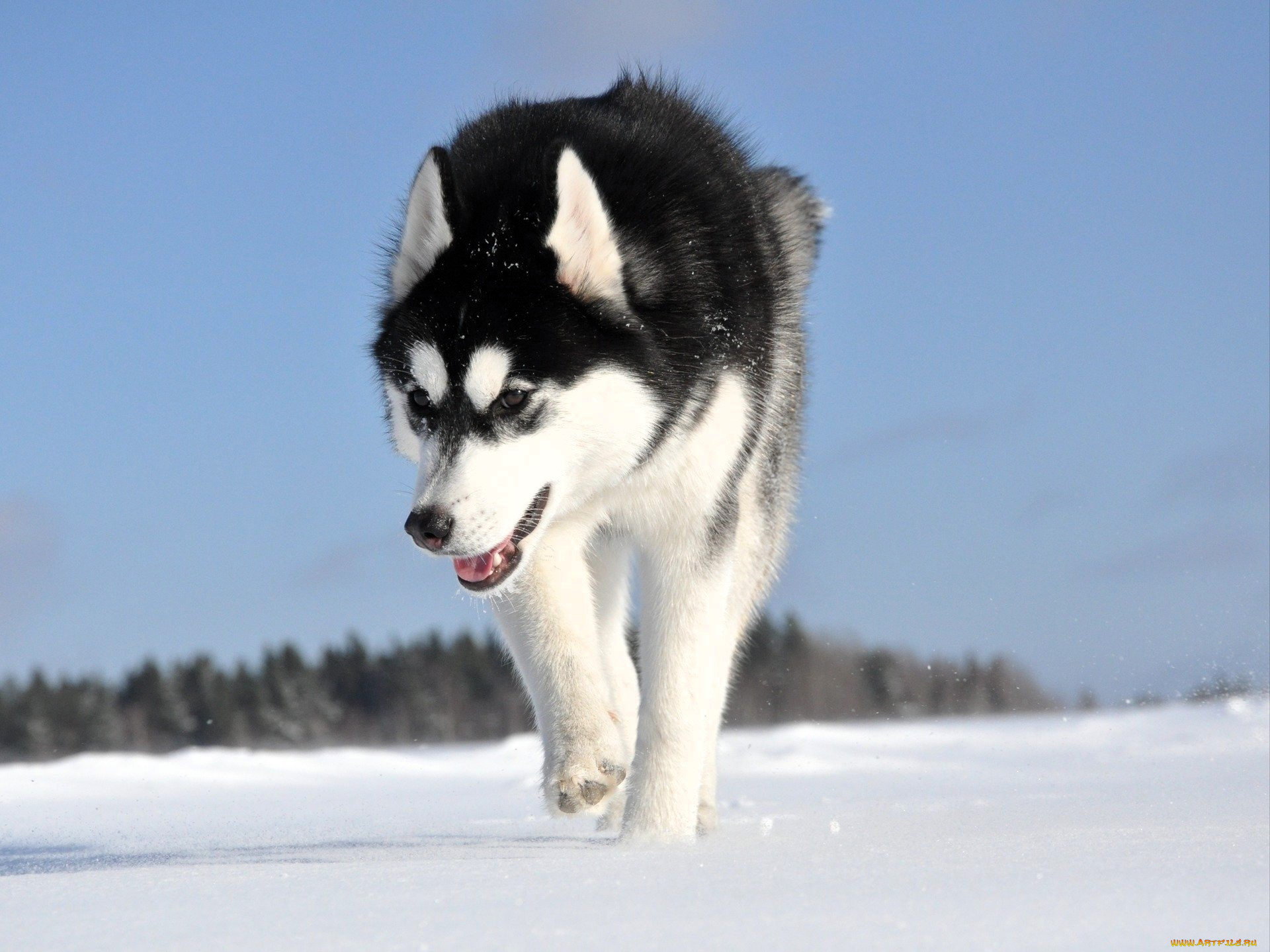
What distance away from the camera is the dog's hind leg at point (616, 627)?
202 inches

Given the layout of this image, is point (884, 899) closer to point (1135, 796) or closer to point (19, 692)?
point (1135, 796)

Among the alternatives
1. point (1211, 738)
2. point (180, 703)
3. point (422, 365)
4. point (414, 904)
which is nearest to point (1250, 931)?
point (414, 904)

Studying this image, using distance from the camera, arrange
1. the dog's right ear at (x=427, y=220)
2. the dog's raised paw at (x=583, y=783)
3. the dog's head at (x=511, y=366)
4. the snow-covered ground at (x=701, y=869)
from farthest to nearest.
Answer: the dog's right ear at (x=427, y=220) < the dog's raised paw at (x=583, y=783) < the dog's head at (x=511, y=366) < the snow-covered ground at (x=701, y=869)

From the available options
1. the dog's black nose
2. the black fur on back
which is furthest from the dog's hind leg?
the dog's black nose

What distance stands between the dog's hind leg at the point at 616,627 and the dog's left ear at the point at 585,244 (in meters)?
1.15

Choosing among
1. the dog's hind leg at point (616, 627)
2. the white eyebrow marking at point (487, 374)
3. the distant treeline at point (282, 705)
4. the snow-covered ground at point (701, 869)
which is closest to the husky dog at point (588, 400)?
the white eyebrow marking at point (487, 374)

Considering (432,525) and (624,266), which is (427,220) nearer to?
(624,266)

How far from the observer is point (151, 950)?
256cm

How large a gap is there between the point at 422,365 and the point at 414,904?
5.77 feet

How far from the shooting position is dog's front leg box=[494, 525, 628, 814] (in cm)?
414

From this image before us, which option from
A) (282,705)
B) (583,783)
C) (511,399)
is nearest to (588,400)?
(511,399)

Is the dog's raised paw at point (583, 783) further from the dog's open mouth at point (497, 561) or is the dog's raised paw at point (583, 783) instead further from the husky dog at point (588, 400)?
the dog's open mouth at point (497, 561)

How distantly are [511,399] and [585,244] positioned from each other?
56 centimetres

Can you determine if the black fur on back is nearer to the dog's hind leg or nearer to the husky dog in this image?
the husky dog
